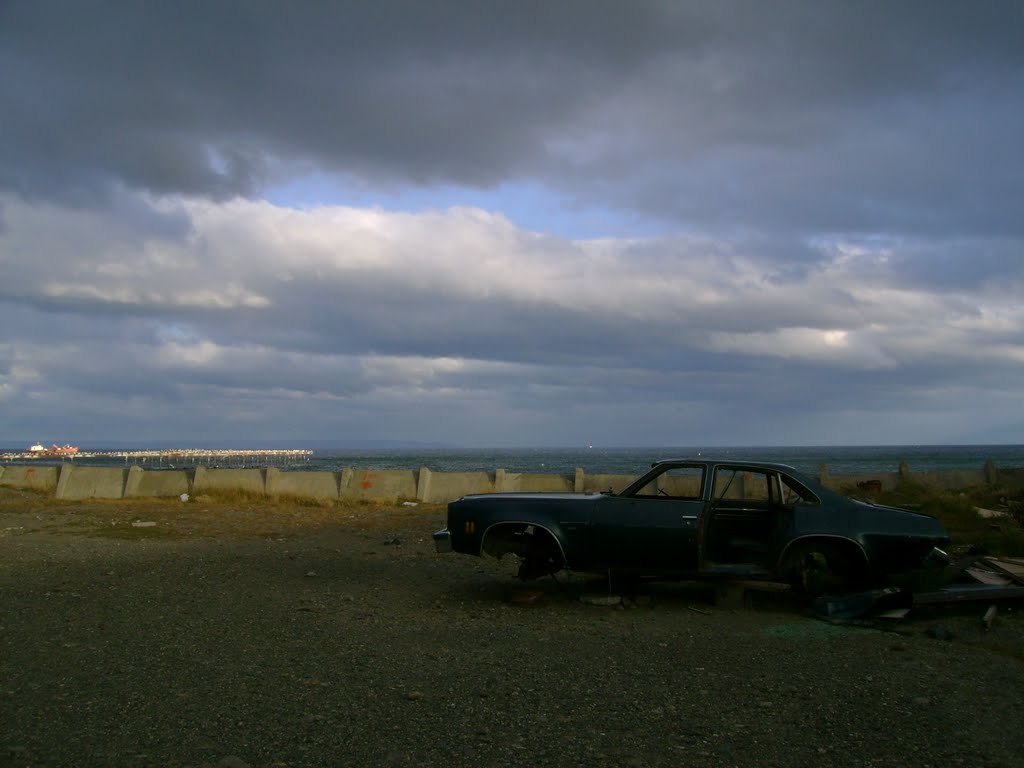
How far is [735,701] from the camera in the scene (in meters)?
5.50

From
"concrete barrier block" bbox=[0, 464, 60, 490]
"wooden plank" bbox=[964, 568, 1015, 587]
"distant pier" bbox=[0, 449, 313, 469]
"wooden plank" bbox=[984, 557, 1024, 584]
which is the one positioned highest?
"distant pier" bbox=[0, 449, 313, 469]

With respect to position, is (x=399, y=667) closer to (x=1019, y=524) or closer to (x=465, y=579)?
(x=465, y=579)

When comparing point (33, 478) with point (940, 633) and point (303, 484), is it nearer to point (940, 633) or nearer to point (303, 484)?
point (303, 484)

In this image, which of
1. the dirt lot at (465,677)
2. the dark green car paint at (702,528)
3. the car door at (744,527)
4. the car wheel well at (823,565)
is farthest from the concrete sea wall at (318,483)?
the car wheel well at (823,565)

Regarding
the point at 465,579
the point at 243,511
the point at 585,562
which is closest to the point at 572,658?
the point at 585,562

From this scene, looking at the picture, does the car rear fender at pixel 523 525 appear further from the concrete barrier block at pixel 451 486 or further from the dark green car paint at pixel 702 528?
the concrete barrier block at pixel 451 486

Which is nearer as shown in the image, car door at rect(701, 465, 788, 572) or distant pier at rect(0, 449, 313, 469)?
car door at rect(701, 465, 788, 572)

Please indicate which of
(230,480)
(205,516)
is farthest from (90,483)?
(205,516)

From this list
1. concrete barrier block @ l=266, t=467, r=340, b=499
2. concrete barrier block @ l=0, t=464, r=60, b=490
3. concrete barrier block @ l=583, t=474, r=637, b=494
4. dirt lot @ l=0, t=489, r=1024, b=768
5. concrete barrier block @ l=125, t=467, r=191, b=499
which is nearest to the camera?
dirt lot @ l=0, t=489, r=1024, b=768

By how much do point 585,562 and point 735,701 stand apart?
10.6 feet

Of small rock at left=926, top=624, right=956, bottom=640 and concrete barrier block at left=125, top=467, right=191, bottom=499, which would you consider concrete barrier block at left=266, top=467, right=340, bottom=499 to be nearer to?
concrete barrier block at left=125, top=467, right=191, bottom=499

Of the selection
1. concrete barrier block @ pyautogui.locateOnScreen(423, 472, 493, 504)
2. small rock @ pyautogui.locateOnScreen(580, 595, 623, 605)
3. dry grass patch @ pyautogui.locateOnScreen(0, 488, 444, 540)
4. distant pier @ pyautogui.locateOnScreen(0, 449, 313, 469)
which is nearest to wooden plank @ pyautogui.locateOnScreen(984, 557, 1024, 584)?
small rock @ pyautogui.locateOnScreen(580, 595, 623, 605)

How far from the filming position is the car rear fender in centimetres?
870

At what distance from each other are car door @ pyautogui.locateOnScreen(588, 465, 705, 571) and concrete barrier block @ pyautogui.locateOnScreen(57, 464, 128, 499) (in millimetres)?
18846
